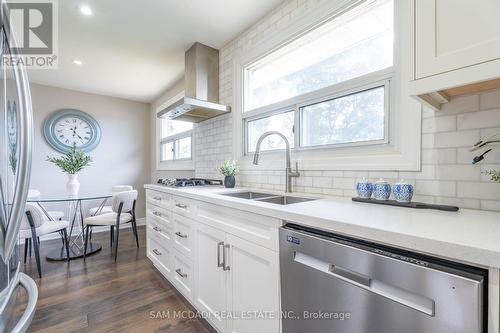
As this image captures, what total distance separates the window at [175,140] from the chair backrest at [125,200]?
0.97 metres

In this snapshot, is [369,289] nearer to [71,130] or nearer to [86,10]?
[86,10]

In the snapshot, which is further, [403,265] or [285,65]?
[285,65]

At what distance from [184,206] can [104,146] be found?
3.39 metres

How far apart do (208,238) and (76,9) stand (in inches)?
88.9

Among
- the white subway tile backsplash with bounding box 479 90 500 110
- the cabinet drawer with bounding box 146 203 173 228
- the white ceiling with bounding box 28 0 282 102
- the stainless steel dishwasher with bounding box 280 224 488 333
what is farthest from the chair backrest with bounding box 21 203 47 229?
the white subway tile backsplash with bounding box 479 90 500 110

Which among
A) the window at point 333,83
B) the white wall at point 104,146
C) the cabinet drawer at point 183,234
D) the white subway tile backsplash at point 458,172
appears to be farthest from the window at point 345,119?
the white wall at point 104,146

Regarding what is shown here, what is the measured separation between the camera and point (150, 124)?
4883 mm

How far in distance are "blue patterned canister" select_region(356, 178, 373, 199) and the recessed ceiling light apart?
257 cm

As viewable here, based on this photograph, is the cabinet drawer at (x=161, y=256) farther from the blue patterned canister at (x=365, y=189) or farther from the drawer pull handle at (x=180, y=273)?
the blue patterned canister at (x=365, y=189)

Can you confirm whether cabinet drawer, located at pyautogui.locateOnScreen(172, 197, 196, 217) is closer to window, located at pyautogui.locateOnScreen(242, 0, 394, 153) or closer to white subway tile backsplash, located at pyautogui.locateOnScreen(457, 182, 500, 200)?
window, located at pyautogui.locateOnScreen(242, 0, 394, 153)

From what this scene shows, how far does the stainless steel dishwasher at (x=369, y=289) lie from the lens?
1.88ft

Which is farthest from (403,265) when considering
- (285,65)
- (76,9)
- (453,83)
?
(76,9)

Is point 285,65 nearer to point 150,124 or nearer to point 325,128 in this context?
point 325,128

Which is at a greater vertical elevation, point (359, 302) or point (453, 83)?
point (453, 83)
